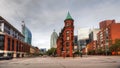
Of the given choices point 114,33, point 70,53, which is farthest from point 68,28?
point 114,33

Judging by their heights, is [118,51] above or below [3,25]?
below

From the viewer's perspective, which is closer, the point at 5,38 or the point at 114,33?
the point at 5,38

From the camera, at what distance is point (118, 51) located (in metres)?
118

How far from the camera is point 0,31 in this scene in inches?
3652

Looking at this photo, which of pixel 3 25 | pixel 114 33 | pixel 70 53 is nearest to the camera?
pixel 70 53

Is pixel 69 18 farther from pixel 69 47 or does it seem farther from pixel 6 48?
pixel 6 48

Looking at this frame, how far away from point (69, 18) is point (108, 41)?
4924cm

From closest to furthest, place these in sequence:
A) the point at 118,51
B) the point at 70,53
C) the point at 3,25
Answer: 1. the point at 70,53
2. the point at 3,25
3. the point at 118,51

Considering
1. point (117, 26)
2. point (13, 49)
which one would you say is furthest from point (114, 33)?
point (13, 49)

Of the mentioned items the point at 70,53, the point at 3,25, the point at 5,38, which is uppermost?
the point at 3,25

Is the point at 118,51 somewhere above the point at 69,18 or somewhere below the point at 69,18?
below

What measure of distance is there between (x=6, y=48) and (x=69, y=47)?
97.2 ft

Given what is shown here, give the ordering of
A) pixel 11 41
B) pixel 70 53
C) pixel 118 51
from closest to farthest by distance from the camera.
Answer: pixel 70 53 < pixel 11 41 < pixel 118 51

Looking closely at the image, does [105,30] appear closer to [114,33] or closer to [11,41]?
[114,33]
